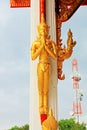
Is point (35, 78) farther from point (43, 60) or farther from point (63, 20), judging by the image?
point (63, 20)

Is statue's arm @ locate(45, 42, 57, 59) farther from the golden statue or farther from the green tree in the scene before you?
the green tree

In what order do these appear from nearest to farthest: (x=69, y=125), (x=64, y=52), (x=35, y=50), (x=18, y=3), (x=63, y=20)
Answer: (x=35, y=50)
(x=64, y=52)
(x=63, y=20)
(x=18, y=3)
(x=69, y=125)

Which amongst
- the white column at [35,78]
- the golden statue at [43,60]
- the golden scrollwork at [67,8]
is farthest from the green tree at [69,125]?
the golden statue at [43,60]

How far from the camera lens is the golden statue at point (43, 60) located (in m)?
3.24

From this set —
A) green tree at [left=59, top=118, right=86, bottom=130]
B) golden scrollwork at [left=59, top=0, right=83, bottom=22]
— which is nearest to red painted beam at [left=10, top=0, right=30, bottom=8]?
golden scrollwork at [left=59, top=0, right=83, bottom=22]

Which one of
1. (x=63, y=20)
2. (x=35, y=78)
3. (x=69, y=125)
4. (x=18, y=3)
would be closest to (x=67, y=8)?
(x=63, y=20)

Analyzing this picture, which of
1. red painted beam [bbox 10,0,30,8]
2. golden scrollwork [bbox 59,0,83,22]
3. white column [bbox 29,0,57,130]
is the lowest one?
white column [bbox 29,0,57,130]

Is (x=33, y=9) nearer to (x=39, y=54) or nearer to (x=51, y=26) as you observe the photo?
(x=51, y=26)

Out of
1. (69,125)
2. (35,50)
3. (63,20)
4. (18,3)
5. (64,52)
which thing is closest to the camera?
(35,50)

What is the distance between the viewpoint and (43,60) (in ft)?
10.8

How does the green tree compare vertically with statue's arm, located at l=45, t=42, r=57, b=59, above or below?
below

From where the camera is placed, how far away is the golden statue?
127 inches

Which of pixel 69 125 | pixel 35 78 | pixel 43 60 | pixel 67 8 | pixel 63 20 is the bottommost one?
pixel 69 125

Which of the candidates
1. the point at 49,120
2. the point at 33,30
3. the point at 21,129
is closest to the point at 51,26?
the point at 33,30
